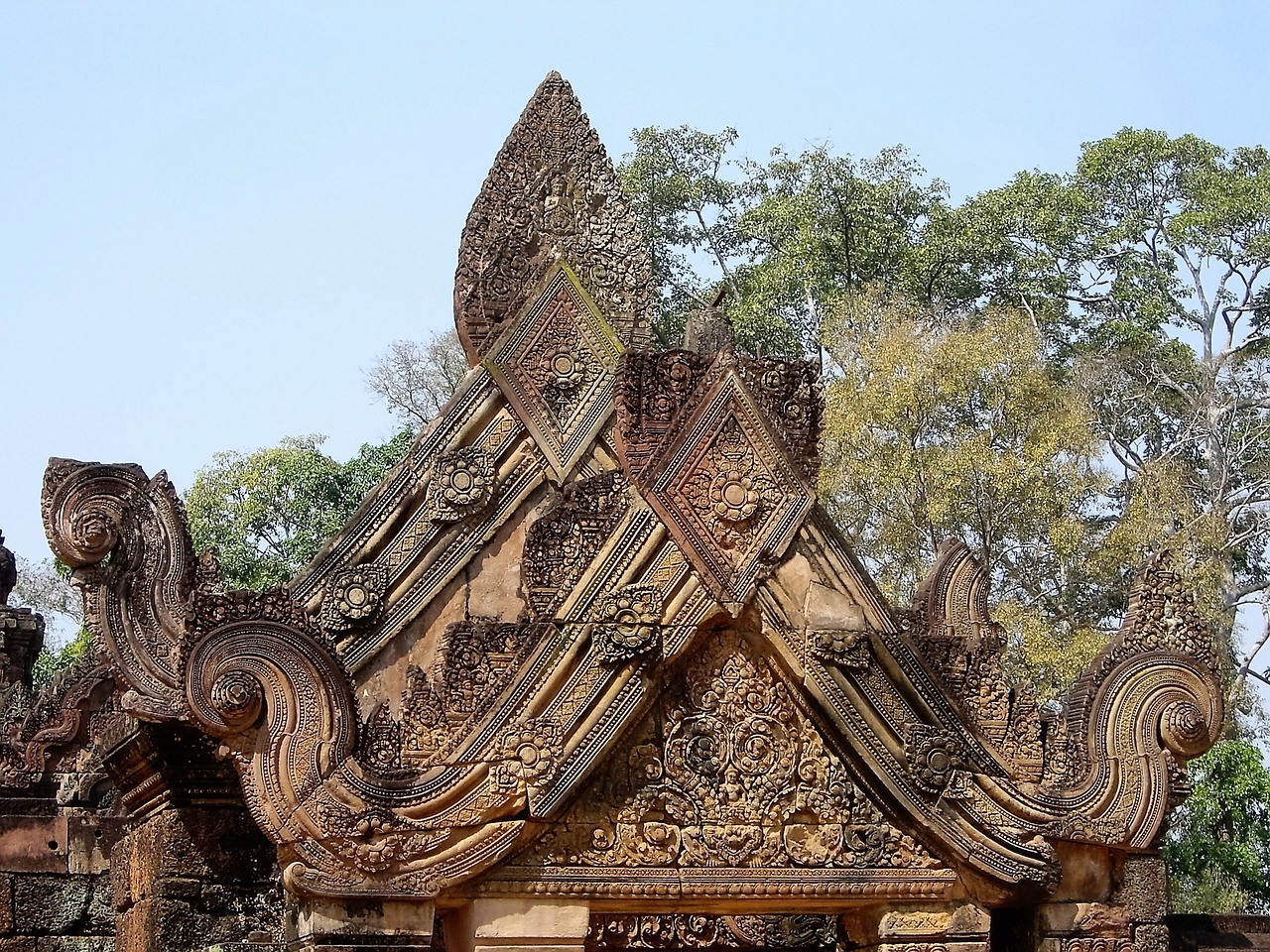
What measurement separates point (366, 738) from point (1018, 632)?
19.6m

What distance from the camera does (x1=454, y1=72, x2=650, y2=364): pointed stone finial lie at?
1264 cm

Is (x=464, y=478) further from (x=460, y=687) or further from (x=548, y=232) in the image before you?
(x=460, y=687)

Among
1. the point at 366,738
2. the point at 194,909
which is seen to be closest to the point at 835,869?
the point at 366,738

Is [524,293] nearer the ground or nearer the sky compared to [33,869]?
nearer the sky

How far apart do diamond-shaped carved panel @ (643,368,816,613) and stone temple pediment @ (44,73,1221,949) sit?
0.04 feet

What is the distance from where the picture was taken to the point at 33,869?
12.1 meters

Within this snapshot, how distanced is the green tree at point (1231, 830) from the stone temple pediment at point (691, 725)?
1656 cm

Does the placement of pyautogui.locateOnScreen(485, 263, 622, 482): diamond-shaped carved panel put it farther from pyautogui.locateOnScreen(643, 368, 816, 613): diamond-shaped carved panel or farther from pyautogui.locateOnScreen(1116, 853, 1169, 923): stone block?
pyautogui.locateOnScreen(1116, 853, 1169, 923): stone block

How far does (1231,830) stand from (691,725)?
18.7 m

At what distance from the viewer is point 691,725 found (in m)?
8.27

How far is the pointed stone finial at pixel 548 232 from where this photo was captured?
498 inches

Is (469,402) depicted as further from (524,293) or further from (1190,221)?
(1190,221)

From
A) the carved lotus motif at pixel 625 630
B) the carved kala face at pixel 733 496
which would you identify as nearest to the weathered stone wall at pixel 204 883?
the carved lotus motif at pixel 625 630

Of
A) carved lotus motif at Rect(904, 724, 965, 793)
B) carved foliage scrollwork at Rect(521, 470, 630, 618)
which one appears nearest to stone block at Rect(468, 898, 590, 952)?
carved foliage scrollwork at Rect(521, 470, 630, 618)
